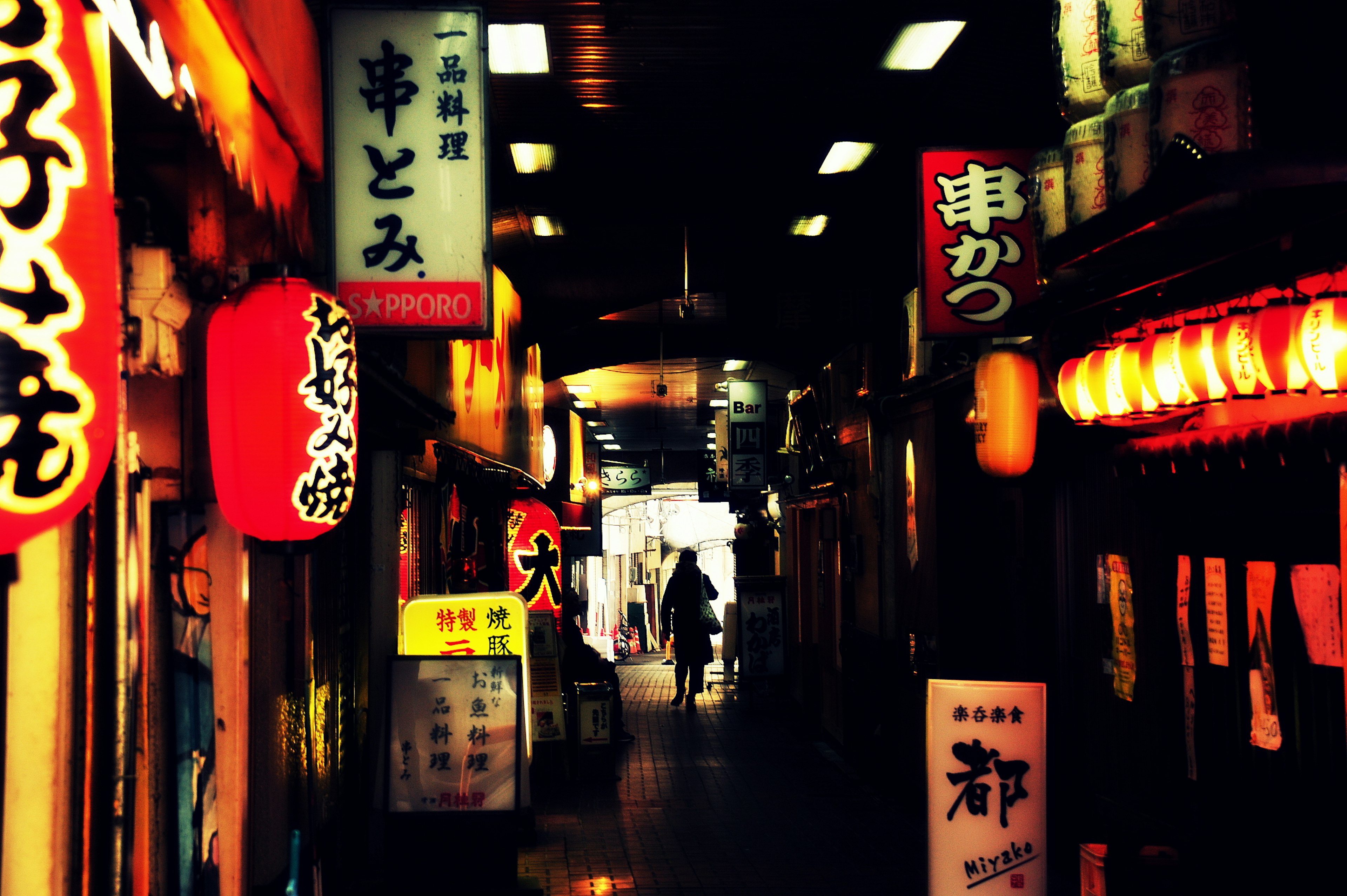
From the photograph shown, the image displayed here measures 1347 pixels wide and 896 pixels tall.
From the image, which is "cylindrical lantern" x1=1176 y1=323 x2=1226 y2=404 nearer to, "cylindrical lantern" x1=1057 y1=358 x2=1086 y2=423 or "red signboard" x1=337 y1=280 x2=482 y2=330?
"cylindrical lantern" x1=1057 y1=358 x2=1086 y2=423

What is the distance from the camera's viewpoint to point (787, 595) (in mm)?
21703

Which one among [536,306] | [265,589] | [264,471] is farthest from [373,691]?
[536,306]

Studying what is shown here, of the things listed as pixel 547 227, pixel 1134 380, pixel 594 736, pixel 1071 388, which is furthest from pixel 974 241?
pixel 594 736

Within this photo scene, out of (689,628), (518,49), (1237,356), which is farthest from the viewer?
(689,628)

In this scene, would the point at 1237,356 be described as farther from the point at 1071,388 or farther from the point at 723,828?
the point at 723,828

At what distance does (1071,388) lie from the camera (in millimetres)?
6703

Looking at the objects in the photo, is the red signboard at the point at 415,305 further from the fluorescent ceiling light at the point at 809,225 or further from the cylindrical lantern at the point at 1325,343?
the fluorescent ceiling light at the point at 809,225

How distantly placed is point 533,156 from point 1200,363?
7549 mm

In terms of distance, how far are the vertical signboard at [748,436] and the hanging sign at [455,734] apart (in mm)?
14013

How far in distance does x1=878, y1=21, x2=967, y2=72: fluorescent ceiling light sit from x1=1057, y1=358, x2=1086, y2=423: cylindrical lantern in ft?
9.37

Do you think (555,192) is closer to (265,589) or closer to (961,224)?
(961,224)

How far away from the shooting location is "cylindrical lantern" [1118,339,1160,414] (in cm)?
577

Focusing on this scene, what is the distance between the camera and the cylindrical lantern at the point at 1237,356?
484 centimetres

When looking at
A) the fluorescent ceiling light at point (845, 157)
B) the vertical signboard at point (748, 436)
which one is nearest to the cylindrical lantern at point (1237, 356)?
the fluorescent ceiling light at point (845, 157)
